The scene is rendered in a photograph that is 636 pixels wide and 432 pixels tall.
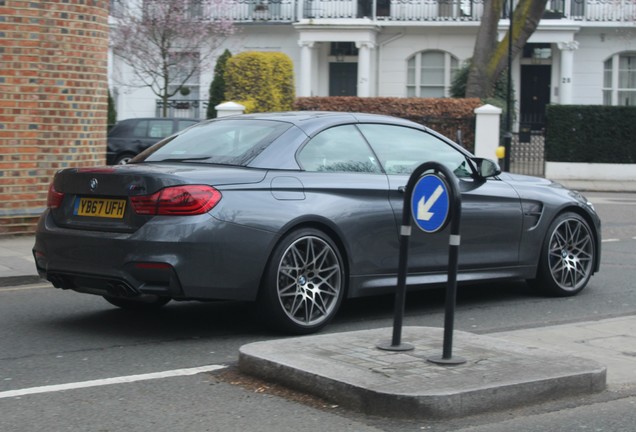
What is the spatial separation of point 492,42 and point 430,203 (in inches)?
951

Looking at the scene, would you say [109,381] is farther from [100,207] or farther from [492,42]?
[492,42]

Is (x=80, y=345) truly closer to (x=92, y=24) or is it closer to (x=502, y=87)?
(x=92, y=24)

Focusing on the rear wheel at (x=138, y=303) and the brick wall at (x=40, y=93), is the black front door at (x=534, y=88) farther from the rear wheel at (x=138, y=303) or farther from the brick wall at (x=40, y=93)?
the rear wheel at (x=138, y=303)

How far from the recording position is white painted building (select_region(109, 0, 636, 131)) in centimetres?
3891

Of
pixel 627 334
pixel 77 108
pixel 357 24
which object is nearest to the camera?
pixel 627 334

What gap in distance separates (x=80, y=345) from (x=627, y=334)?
12.8 ft

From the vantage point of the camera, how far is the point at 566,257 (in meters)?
9.43

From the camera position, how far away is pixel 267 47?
1597 inches

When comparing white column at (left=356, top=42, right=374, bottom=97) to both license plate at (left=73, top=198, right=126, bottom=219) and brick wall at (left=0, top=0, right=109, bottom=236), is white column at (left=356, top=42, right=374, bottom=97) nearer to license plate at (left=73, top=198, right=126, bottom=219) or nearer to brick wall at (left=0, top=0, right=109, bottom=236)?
brick wall at (left=0, top=0, right=109, bottom=236)

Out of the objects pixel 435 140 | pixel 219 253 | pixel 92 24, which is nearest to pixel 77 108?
pixel 92 24

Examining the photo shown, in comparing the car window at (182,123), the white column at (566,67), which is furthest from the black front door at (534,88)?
the car window at (182,123)

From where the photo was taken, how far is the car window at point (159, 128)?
87.1ft

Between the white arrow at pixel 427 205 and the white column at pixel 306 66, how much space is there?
109 ft

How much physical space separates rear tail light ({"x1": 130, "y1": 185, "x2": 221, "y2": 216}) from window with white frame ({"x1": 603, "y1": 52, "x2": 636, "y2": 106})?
3497cm
